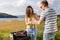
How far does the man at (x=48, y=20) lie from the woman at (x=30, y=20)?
0.26 feet

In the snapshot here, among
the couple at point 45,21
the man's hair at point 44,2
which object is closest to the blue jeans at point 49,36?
the couple at point 45,21

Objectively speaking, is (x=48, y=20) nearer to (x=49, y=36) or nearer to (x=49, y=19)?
(x=49, y=19)

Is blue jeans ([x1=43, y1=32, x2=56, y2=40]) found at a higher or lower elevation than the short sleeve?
lower

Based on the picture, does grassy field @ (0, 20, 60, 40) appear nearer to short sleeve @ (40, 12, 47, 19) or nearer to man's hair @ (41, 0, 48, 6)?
short sleeve @ (40, 12, 47, 19)

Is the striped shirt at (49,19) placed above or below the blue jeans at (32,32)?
above

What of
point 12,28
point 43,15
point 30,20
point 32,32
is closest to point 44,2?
point 43,15

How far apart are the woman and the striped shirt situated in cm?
12

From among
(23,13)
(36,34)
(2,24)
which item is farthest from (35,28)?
(2,24)

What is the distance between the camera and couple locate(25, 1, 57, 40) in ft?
7.98

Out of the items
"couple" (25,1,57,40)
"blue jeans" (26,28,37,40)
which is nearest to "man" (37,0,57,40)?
"couple" (25,1,57,40)

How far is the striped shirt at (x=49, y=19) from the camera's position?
2.43 meters

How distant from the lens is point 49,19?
243cm

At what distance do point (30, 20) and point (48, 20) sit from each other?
0.79ft

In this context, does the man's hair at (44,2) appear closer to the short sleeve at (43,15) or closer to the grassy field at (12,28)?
the short sleeve at (43,15)
